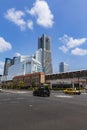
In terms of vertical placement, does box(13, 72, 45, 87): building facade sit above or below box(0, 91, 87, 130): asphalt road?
above

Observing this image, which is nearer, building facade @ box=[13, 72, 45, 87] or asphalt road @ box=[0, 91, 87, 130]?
asphalt road @ box=[0, 91, 87, 130]

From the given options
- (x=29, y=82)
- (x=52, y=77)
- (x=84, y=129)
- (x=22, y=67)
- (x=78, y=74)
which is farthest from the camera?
(x=22, y=67)

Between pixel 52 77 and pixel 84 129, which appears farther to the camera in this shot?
pixel 52 77

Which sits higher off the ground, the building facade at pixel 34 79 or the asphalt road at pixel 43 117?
the building facade at pixel 34 79

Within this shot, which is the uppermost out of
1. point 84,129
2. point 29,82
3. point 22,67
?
point 22,67

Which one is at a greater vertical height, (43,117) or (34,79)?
(34,79)

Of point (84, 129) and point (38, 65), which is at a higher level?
point (38, 65)

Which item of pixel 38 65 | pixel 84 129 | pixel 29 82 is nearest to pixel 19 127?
pixel 84 129

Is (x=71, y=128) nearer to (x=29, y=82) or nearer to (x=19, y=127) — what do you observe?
(x=19, y=127)

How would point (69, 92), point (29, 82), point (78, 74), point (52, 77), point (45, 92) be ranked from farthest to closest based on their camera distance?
point (29, 82)
point (52, 77)
point (78, 74)
point (69, 92)
point (45, 92)

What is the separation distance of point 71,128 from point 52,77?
129 metres

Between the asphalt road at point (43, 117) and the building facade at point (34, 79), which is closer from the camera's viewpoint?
the asphalt road at point (43, 117)

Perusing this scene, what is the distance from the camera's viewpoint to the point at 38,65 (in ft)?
645

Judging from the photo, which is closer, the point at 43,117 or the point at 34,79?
the point at 43,117
